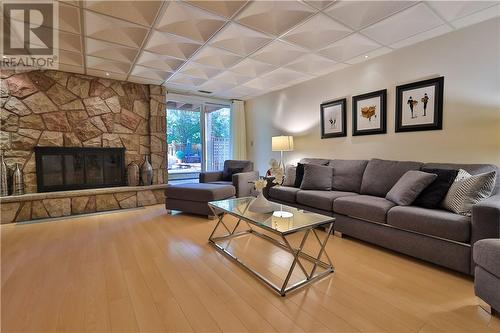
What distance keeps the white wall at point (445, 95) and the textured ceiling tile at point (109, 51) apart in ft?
9.31

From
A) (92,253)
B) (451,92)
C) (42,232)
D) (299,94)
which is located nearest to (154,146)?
(42,232)

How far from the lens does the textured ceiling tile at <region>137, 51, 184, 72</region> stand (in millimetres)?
3132

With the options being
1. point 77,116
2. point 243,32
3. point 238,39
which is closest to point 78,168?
point 77,116

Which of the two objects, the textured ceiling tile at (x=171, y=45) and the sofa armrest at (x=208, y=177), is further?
the sofa armrest at (x=208, y=177)

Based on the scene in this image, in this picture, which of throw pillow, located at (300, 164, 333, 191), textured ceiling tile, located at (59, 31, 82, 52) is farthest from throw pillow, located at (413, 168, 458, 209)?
textured ceiling tile, located at (59, 31, 82, 52)

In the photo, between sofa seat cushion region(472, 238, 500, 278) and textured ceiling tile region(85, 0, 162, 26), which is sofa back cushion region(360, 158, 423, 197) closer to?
sofa seat cushion region(472, 238, 500, 278)

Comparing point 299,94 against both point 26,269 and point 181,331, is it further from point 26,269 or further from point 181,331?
point 26,269

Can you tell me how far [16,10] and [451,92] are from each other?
4.40 meters

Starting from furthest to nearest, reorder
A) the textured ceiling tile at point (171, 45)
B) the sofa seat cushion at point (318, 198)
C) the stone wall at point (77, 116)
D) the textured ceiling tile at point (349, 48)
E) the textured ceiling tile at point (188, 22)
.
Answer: the stone wall at point (77, 116), the sofa seat cushion at point (318, 198), the textured ceiling tile at point (349, 48), the textured ceiling tile at point (171, 45), the textured ceiling tile at point (188, 22)

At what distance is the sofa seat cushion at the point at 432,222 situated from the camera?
184 centimetres

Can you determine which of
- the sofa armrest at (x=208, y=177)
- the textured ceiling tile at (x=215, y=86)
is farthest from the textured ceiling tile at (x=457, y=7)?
the sofa armrest at (x=208, y=177)

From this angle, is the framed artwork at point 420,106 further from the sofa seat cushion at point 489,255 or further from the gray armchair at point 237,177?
the gray armchair at point 237,177

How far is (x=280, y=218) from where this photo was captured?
6.79 ft

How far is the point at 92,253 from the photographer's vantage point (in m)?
2.34
